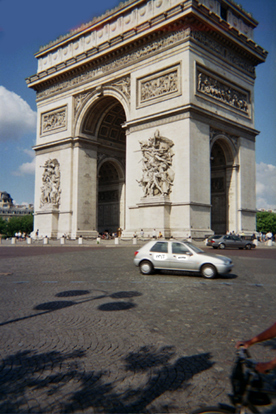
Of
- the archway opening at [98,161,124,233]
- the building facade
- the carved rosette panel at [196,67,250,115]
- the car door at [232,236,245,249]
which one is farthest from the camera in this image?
the building facade

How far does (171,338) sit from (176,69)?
25.6m

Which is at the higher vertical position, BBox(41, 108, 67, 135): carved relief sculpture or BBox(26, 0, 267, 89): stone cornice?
BBox(26, 0, 267, 89): stone cornice

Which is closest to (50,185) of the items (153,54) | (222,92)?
(153,54)

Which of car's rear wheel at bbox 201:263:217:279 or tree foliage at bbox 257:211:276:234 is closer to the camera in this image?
car's rear wheel at bbox 201:263:217:279

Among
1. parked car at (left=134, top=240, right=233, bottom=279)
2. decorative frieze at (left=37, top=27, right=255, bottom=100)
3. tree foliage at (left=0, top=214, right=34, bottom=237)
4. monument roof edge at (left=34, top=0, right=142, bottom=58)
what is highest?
monument roof edge at (left=34, top=0, right=142, bottom=58)

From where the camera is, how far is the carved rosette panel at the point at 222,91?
27.9 metres

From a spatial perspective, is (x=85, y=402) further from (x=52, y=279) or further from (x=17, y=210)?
(x=17, y=210)

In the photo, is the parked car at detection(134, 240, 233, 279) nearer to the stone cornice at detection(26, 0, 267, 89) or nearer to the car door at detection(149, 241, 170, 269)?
the car door at detection(149, 241, 170, 269)

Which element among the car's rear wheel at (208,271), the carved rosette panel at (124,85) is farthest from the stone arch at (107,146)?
the car's rear wheel at (208,271)

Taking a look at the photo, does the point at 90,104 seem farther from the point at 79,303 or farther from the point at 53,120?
the point at 79,303

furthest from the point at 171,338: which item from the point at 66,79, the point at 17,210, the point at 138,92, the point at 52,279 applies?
the point at 17,210

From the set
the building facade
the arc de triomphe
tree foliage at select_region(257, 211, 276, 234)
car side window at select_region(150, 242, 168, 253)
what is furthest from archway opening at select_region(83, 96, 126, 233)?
the building facade

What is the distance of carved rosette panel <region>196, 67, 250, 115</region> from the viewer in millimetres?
27859

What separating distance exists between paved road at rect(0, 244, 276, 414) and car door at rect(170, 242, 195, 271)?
5.24 feet
